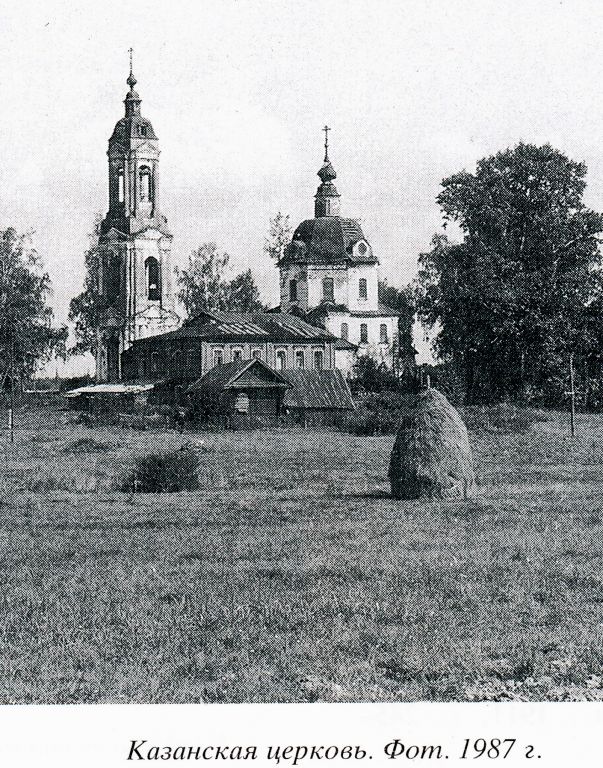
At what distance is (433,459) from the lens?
16.5 m

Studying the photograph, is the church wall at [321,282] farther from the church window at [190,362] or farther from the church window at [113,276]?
the church window at [190,362]

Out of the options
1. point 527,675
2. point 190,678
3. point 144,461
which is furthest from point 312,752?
point 144,461

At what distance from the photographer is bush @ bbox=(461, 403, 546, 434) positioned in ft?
111

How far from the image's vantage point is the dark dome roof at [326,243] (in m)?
78.8

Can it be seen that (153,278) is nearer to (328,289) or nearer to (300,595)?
(328,289)

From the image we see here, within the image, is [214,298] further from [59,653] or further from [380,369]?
[59,653]

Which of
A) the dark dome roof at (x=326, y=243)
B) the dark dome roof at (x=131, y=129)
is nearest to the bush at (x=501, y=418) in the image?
the dark dome roof at (x=326, y=243)

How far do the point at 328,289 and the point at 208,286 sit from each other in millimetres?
9922

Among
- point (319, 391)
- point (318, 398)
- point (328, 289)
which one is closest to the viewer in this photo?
point (318, 398)

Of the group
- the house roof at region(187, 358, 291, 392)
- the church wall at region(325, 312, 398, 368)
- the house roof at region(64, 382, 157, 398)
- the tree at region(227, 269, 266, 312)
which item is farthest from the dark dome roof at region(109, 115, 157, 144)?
the house roof at region(187, 358, 291, 392)

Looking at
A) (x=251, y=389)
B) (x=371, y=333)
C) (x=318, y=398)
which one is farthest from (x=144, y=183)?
(x=318, y=398)

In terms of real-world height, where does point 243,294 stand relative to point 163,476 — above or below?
above

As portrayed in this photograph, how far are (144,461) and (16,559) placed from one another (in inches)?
317

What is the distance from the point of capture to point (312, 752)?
22.2 ft
